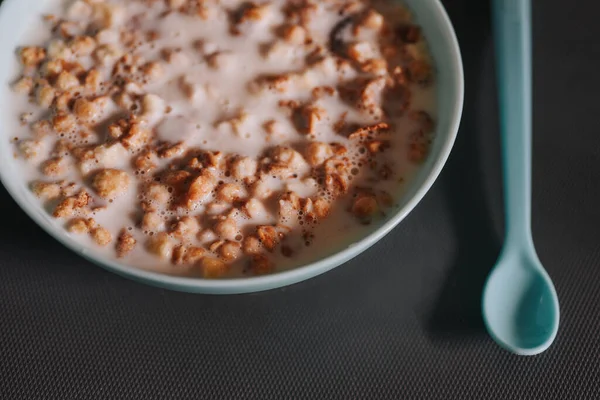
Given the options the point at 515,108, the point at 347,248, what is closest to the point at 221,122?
the point at 347,248

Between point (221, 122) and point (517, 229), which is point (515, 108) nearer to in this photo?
point (517, 229)

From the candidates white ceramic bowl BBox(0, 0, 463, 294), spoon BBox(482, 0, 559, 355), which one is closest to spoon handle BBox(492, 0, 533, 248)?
spoon BBox(482, 0, 559, 355)

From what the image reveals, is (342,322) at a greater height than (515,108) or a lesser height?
lesser

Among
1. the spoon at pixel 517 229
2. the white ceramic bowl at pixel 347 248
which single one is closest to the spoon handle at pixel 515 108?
the spoon at pixel 517 229

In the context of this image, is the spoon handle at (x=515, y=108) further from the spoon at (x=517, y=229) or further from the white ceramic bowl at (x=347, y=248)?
the white ceramic bowl at (x=347, y=248)

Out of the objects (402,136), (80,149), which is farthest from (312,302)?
(80,149)

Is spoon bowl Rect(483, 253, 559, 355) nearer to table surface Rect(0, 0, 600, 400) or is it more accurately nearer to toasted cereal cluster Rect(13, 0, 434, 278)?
table surface Rect(0, 0, 600, 400)

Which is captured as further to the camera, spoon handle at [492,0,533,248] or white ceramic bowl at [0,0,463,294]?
spoon handle at [492,0,533,248]
